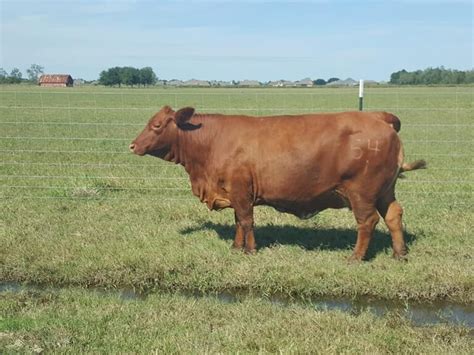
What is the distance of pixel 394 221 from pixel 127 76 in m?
88.0

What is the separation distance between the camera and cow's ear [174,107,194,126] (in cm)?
798

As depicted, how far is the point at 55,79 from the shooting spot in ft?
332

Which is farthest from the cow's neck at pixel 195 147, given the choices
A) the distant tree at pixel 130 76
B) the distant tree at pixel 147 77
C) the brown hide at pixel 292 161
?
the distant tree at pixel 130 76

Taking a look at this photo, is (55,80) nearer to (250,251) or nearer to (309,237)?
(309,237)

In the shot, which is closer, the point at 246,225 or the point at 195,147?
the point at 246,225

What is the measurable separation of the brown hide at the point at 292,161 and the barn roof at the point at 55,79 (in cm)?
9177

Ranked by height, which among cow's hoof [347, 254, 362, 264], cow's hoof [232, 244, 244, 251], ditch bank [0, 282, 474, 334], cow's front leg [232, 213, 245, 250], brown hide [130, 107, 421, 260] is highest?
brown hide [130, 107, 421, 260]

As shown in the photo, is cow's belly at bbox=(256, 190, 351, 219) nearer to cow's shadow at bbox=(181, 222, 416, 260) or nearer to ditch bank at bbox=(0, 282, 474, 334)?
cow's shadow at bbox=(181, 222, 416, 260)

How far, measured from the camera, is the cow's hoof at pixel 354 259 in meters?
7.35

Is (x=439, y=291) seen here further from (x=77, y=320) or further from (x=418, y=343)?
(x=77, y=320)

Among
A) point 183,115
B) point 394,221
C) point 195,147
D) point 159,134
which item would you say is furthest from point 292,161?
point 159,134

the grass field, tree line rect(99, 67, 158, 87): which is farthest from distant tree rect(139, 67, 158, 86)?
the grass field

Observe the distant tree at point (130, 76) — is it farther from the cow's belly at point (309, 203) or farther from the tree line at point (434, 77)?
the cow's belly at point (309, 203)

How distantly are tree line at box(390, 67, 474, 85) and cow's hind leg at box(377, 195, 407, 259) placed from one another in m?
43.5
